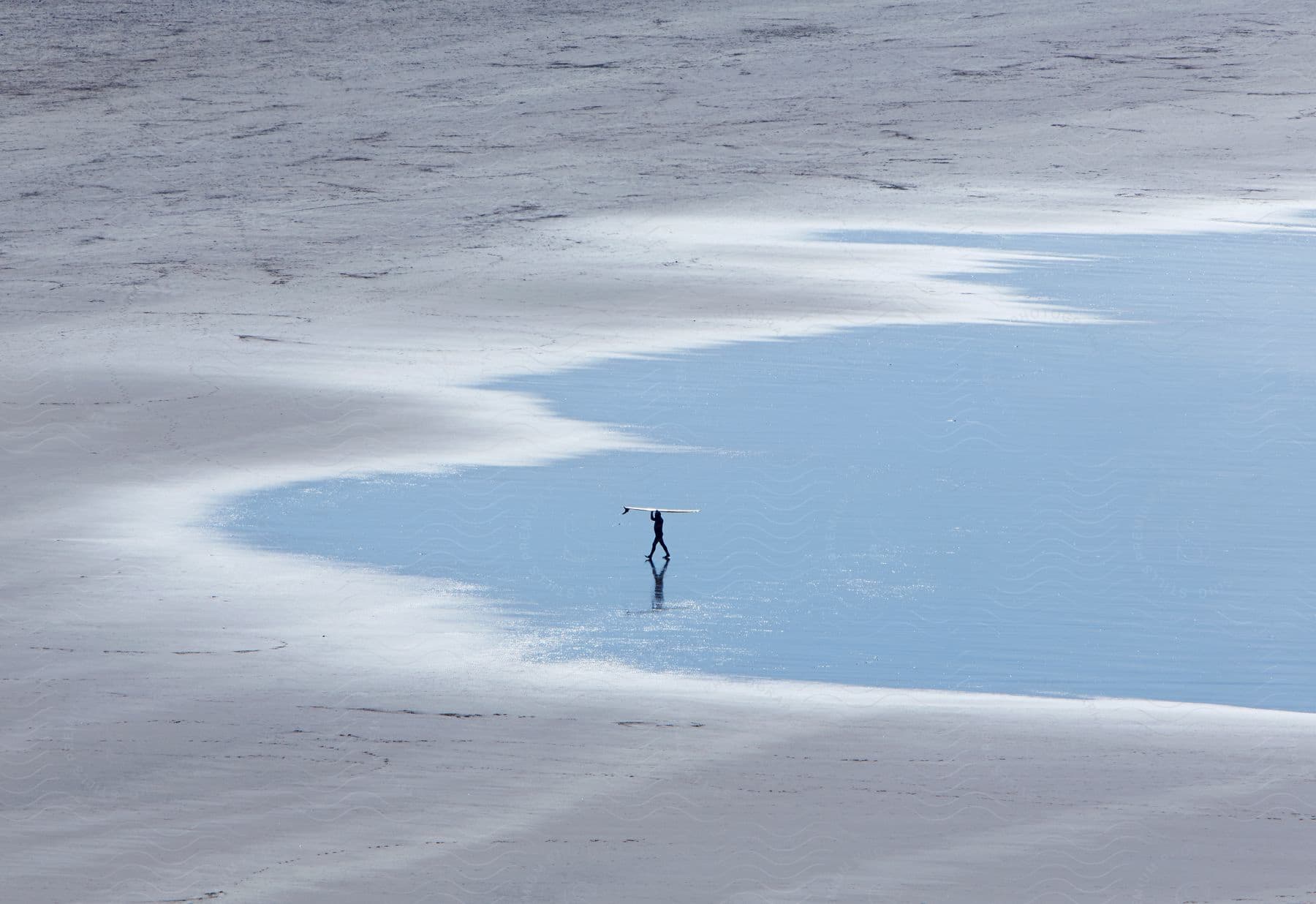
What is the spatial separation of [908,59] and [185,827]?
43.8 ft

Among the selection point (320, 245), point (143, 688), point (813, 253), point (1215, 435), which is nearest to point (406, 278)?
point (320, 245)

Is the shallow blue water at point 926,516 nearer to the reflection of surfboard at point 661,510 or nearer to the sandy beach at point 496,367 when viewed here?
the reflection of surfboard at point 661,510

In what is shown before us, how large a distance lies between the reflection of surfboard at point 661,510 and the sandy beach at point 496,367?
2.38 feet

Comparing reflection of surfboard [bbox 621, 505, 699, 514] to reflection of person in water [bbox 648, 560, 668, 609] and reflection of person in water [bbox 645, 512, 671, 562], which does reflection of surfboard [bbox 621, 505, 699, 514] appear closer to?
reflection of person in water [bbox 645, 512, 671, 562]

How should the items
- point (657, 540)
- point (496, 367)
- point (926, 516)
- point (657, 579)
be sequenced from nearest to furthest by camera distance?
point (657, 579) < point (657, 540) < point (926, 516) < point (496, 367)

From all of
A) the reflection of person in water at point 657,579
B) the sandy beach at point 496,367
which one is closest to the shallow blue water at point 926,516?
the reflection of person in water at point 657,579

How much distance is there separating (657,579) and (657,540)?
0.17m

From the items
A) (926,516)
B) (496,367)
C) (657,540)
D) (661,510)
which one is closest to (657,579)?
(657,540)

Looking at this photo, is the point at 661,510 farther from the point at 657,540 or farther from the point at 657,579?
the point at 657,579

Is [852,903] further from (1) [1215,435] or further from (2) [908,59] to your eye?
(2) [908,59]

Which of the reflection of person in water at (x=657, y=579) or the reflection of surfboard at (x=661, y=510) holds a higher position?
the reflection of surfboard at (x=661, y=510)

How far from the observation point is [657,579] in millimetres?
6434

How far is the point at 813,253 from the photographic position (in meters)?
11.3

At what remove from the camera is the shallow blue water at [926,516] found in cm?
586
